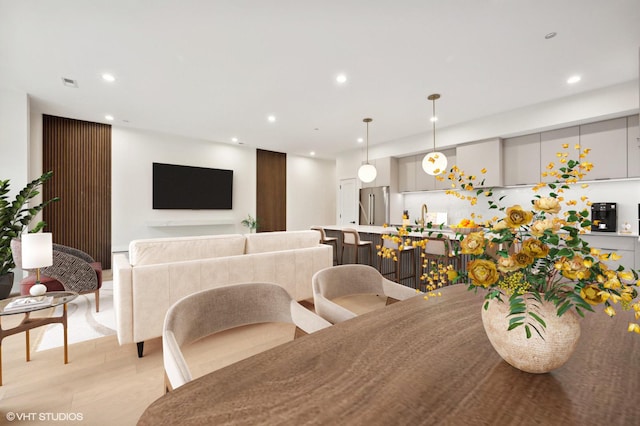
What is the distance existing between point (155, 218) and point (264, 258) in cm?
404

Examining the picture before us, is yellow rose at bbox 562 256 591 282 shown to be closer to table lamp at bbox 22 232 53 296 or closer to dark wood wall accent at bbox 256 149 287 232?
table lamp at bbox 22 232 53 296

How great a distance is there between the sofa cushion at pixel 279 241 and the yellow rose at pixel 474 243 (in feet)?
7.78

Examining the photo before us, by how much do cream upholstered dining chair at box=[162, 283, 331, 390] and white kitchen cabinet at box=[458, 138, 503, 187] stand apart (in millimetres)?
4320

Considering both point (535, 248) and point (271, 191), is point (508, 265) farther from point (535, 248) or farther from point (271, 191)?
point (271, 191)

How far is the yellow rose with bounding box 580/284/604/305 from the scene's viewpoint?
23.7 inches

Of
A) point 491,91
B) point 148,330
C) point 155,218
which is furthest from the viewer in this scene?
point 155,218

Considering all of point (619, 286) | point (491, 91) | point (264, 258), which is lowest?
point (264, 258)

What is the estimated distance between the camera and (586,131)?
3795mm

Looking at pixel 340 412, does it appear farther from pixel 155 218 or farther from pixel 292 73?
pixel 155 218

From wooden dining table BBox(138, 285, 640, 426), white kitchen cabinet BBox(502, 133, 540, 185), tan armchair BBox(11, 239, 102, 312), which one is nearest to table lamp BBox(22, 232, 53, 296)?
tan armchair BBox(11, 239, 102, 312)

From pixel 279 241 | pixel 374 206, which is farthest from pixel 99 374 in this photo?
pixel 374 206

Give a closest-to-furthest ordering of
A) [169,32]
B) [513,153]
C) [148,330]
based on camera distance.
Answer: [148,330], [169,32], [513,153]

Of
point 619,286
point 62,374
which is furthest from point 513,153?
point 62,374

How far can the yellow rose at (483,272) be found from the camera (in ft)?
2.19
